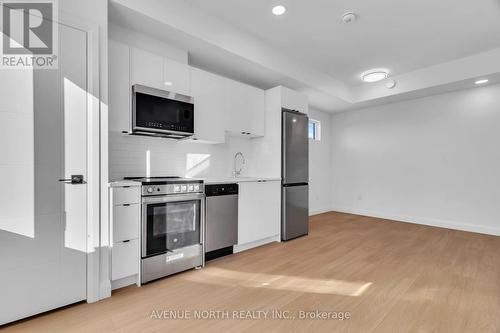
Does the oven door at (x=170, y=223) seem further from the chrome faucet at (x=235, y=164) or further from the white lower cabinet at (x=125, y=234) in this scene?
the chrome faucet at (x=235, y=164)

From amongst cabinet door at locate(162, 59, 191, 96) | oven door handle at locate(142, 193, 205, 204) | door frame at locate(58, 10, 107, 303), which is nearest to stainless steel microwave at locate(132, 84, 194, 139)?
cabinet door at locate(162, 59, 191, 96)

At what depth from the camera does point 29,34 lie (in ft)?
6.01

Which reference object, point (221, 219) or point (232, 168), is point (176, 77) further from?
point (221, 219)

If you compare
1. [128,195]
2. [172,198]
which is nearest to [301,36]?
[172,198]

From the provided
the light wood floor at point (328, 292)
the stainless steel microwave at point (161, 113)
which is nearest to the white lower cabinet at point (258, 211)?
the light wood floor at point (328, 292)

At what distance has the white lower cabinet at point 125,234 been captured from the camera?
2191 mm

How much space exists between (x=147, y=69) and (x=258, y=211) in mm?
2278

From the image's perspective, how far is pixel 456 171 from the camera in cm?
467

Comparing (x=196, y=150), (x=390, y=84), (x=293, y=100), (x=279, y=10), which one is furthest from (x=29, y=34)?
(x=390, y=84)

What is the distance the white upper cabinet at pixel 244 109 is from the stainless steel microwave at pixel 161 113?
689 millimetres

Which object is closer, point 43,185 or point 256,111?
point 43,185

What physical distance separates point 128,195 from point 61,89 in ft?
3.35

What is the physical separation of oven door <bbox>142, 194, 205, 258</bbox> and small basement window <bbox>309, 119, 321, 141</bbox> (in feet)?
13.3

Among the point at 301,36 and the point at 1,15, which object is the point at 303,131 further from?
the point at 1,15
